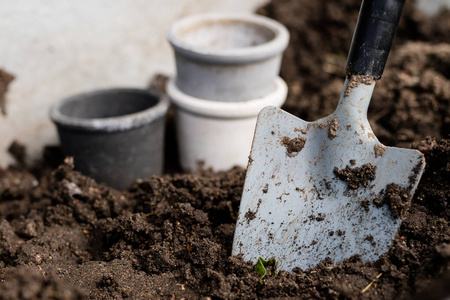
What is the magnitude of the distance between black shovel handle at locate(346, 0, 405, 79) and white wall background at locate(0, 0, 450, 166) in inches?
60.3

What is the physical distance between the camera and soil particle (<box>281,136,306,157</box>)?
1413 millimetres

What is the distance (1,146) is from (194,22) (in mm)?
1288

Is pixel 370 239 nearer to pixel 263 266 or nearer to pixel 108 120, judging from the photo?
pixel 263 266

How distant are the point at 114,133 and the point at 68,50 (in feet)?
2.20

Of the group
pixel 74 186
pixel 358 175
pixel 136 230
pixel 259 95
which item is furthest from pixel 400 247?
pixel 74 186

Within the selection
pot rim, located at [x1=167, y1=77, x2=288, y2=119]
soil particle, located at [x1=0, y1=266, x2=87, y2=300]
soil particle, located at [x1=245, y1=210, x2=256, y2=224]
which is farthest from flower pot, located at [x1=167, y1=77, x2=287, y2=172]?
soil particle, located at [x1=0, y1=266, x2=87, y2=300]

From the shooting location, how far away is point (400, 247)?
1342mm

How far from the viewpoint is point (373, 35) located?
130 cm

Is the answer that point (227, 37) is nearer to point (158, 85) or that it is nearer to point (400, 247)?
point (158, 85)

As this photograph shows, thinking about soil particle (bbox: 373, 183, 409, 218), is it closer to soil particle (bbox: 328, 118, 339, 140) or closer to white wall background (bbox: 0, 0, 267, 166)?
soil particle (bbox: 328, 118, 339, 140)

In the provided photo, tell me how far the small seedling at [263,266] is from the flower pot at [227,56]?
0.99 metres

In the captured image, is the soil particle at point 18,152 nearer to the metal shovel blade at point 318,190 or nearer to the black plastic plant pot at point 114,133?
the black plastic plant pot at point 114,133

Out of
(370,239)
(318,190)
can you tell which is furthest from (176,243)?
(370,239)

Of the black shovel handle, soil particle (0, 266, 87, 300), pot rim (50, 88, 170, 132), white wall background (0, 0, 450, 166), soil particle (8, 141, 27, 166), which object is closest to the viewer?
soil particle (0, 266, 87, 300)
